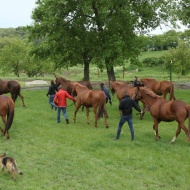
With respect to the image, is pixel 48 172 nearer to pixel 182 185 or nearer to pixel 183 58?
pixel 182 185

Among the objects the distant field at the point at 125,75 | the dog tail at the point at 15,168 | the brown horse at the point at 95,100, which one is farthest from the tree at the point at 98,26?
the dog tail at the point at 15,168

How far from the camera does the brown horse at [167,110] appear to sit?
1384 centimetres

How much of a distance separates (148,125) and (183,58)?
1633 inches

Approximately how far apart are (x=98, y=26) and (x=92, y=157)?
67.1 ft

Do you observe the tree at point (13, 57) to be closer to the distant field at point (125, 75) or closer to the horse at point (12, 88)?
the distant field at point (125, 75)

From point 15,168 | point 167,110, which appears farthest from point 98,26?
point 15,168

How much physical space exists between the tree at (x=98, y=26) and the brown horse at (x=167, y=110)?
12583 millimetres

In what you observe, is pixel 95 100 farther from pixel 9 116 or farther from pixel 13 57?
pixel 13 57

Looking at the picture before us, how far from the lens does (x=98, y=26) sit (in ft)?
100

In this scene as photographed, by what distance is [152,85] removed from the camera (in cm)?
2295

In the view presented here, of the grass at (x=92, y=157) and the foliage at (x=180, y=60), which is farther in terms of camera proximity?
the foliage at (x=180, y=60)

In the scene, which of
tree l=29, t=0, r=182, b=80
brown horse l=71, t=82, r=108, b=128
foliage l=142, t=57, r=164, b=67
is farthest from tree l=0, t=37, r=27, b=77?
brown horse l=71, t=82, r=108, b=128

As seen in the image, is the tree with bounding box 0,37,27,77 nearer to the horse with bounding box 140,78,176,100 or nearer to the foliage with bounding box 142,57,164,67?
the foliage with bounding box 142,57,164,67

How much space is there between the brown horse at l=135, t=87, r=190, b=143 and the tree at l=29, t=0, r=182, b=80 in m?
12.6
